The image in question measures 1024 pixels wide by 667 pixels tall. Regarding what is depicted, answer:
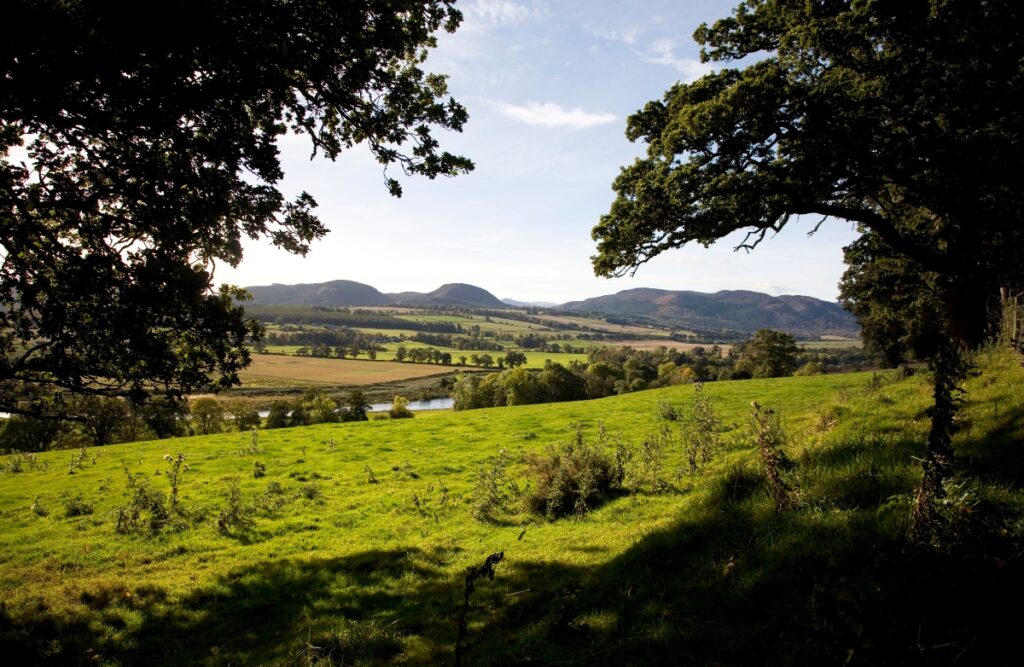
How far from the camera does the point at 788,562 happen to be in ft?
16.6

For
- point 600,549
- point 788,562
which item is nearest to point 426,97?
point 600,549

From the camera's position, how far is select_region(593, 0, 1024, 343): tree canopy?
11.1 meters

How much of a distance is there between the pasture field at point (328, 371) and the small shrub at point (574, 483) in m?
96.2

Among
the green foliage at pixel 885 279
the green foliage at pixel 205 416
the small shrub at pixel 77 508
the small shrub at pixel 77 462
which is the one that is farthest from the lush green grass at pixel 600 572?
the green foliage at pixel 205 416

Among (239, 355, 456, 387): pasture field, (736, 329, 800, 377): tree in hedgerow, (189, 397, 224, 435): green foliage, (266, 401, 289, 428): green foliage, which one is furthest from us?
(239, 355, 456, 387): pasture field

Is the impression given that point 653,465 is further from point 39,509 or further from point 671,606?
point 39,509

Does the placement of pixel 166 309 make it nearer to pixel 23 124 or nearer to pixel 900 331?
pixel 23 124

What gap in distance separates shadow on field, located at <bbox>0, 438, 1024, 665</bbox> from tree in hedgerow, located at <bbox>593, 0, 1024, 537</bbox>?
8.08 metres

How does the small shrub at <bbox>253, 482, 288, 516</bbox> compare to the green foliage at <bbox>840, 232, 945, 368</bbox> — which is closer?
the small shrub at <bbox>253, 482, 288, 516</bbox>

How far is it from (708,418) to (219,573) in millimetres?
12628

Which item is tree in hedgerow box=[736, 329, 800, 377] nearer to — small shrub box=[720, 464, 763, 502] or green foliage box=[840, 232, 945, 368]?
green foliage box=[840, 232, 945, 368]

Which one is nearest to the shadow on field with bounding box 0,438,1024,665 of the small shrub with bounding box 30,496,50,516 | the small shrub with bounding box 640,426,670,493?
the small shrub with bounding box 640,426,670,493

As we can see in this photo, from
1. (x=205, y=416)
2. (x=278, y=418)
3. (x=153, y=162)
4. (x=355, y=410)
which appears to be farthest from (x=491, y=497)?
(x=205, y=416)

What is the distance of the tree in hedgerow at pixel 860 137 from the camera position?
11.1 m
